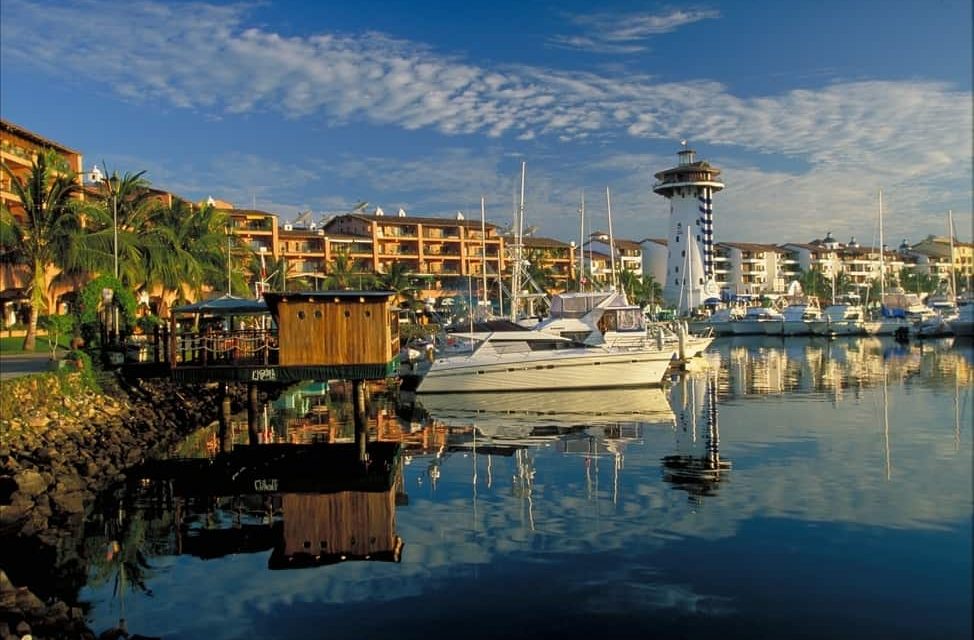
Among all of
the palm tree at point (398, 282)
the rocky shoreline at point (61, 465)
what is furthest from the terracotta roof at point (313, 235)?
the rocky shoreline at point (61, 465)

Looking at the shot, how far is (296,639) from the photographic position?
1232cm

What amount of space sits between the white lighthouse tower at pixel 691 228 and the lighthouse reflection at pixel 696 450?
2738 inches

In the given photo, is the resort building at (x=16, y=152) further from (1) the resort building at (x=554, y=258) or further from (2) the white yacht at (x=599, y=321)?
(1) the resort building at (x=554, y=258)

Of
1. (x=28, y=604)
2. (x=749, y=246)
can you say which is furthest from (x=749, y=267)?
(x=28, y=604)

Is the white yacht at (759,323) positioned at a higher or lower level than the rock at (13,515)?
higher

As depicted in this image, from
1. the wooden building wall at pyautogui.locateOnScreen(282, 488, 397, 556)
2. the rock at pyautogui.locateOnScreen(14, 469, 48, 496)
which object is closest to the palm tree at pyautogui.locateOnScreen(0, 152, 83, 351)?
the rock at pyautogui.locateOnScreen(14, 469, 48, 496)

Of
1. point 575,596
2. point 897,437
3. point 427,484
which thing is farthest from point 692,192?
point 575,596

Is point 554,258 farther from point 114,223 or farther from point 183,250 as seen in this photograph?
point 114,223

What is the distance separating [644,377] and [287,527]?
25.9 meters

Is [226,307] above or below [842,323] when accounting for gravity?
above

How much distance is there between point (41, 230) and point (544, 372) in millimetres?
25234

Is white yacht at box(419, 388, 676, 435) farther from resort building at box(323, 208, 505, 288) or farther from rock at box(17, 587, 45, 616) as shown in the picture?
resort building at box(323, 208, 505, 288)

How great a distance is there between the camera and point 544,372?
130 ft

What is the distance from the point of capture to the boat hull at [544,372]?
39.5 meters
